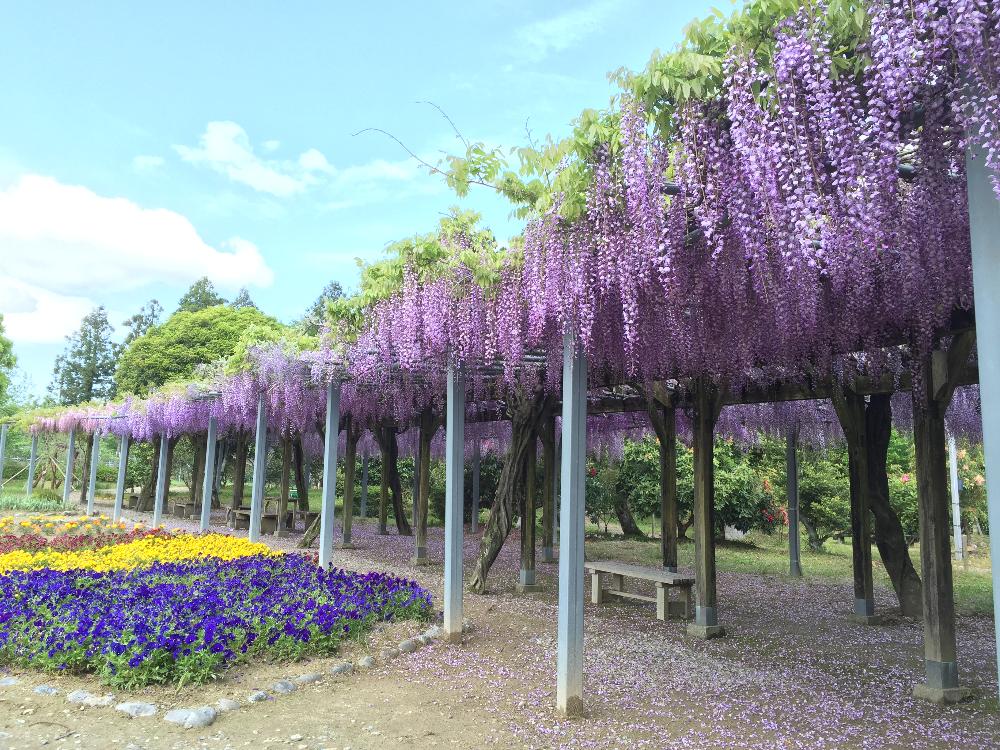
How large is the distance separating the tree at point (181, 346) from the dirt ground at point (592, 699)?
17.0 m

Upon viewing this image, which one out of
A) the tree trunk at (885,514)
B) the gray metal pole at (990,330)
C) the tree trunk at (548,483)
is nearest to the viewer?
the gray metal pole at (990,330)

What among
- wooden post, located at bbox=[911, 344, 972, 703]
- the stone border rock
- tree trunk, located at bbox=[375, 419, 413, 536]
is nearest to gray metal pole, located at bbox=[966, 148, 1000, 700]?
wooden post, located at bbox=[911, 344, 972, 703]

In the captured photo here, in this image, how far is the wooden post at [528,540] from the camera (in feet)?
25.6

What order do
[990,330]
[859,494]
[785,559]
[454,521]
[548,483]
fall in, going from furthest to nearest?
[785,559] < [548,483] < [859,494] < [454,521] < [990,330]

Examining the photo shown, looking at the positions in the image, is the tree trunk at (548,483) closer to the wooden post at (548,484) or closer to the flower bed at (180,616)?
the wooden post at (548,484)

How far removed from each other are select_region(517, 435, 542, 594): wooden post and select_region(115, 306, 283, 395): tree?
14.1 metres

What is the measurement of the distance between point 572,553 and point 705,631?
8.65 ft

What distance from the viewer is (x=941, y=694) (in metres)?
4.21

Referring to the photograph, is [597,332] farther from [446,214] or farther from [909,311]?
[909,311]

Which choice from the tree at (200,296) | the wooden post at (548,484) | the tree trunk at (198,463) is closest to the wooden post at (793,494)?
the wooden post at (548,484)

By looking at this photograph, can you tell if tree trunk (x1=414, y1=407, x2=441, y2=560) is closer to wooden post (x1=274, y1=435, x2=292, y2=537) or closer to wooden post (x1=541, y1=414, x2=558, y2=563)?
wooden post (x1=541, y1=414, x2=558, y2=563)

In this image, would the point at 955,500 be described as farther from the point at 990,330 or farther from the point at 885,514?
the point at 990,330

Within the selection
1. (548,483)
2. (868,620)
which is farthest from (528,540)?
(868,620)

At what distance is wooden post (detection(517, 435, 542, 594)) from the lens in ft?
25.6
